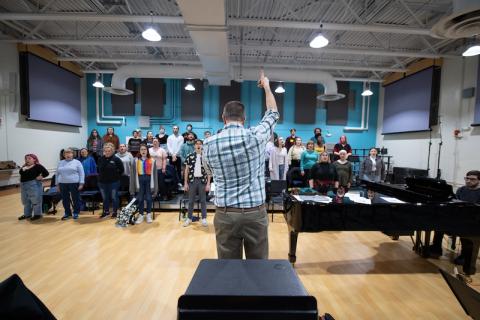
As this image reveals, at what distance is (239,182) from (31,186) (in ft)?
17.1

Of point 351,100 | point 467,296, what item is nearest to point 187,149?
point 467,296

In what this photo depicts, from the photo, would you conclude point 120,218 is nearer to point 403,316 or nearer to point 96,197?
point 96,197

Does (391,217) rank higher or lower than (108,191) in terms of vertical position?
higher

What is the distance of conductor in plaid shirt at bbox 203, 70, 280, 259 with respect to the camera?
137 cm

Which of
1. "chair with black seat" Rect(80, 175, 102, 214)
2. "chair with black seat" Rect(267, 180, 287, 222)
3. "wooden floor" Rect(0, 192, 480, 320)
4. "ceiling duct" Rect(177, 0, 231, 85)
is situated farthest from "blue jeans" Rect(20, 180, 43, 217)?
"chair with black seat" Rect(267, 180, 287, 222)

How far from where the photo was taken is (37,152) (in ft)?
24.9

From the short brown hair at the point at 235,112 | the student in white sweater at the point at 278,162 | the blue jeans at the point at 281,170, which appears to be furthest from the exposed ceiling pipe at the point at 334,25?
the short brown hair at the point at 235,112

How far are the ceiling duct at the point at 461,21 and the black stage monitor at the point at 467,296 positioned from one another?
350 centimetres

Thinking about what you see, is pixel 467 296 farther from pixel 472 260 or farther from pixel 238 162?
pixel 472 260

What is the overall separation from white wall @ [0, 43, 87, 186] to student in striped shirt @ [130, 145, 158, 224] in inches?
183

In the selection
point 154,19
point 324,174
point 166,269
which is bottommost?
point 166,269

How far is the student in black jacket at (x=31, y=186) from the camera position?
468 centimetres

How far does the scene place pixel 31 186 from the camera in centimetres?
470

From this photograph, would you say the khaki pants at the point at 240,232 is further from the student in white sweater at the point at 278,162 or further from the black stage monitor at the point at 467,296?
the student in white sweater at the point at 278,162
